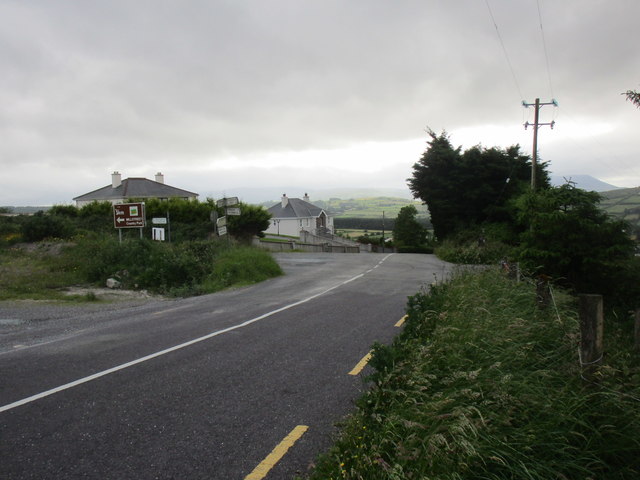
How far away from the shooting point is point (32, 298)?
14.0 metres

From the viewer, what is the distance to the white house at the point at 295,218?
8162cm

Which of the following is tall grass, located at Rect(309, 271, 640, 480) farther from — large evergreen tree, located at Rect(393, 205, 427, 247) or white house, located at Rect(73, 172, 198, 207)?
large evergreen tree, located at Rect(393, 205, 427, 247)

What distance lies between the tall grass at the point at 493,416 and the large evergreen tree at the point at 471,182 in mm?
37489

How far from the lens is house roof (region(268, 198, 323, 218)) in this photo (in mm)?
82500

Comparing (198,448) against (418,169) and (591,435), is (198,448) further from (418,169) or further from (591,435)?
(418,169)

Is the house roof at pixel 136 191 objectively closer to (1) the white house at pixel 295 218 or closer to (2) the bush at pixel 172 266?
(1) the white house at pixel 295 218

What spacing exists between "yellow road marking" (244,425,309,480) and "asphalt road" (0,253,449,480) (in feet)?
0.07

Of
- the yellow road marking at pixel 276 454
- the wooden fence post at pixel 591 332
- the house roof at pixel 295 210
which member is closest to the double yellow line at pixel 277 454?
the yellow road marking at pixel 276 454

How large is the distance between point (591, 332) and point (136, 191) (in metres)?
55.4

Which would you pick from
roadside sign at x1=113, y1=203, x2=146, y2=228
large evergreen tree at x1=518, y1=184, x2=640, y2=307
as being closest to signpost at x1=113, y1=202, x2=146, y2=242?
roadside sign at x1=113, y1=203, x2=146, y2=228

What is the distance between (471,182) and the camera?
42.5 metres

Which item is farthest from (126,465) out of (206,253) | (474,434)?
(206,253)

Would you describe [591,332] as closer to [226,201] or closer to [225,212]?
[225,212]

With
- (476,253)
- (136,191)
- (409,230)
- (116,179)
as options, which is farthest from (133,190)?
(476,253)
